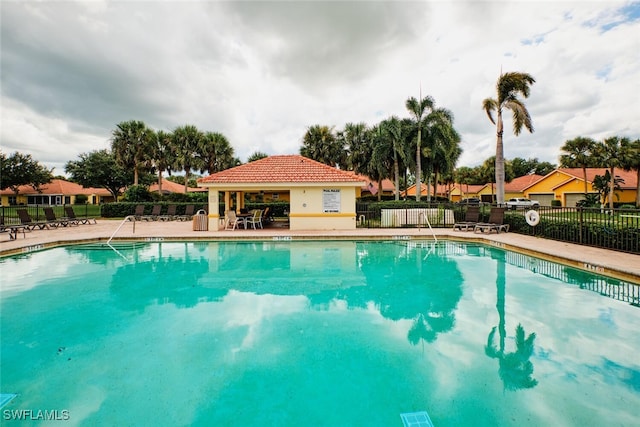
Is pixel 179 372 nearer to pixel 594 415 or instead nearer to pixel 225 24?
pixel 594 415

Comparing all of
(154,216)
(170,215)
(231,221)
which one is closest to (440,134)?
(231,221)

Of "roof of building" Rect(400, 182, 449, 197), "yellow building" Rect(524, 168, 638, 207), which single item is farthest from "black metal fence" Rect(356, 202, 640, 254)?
"roof of building" Rect(400, 182, 449, 197)

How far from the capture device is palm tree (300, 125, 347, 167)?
34.9 m

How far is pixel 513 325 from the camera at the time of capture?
504 cm

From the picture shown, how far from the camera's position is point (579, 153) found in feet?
114

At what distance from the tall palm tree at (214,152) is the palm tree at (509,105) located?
25.9 metres

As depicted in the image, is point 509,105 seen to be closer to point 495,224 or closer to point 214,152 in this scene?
point 495,224

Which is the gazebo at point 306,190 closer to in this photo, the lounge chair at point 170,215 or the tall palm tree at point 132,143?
the lounge chair at point 170,215

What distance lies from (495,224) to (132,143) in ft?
107

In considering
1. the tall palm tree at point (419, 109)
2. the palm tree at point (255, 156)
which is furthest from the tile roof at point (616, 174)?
the palm tree at point (255, 156)

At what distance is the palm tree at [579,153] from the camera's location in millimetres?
34281

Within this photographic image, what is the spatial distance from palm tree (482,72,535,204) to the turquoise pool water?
1364cm

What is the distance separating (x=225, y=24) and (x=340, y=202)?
32.9 feet

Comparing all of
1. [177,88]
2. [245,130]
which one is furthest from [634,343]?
[245,130]
